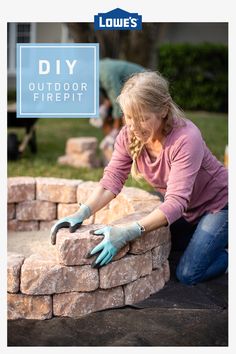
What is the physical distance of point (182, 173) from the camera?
2.93 m

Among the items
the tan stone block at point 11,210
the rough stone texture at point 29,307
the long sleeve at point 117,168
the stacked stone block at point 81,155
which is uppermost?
the long sleeve at point 117,168

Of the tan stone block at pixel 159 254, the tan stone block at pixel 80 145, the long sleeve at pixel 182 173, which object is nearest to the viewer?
the long sleeve at pixel 182 173

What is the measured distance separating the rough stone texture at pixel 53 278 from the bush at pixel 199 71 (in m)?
6.57

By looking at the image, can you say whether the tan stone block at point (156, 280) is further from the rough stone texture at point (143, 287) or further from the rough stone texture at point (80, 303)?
the rough stone texture at point (80, 303)

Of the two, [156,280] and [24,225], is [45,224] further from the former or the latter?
[156,280]

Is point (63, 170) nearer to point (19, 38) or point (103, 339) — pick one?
point (19, 38)

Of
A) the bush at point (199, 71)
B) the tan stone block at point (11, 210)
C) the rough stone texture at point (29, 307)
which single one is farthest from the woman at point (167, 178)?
the bush at point (199, 71)

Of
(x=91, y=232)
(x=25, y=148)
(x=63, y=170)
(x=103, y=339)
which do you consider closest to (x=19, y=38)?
(x=91, y=232)

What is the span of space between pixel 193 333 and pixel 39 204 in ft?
6.35

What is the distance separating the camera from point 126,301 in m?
2.96

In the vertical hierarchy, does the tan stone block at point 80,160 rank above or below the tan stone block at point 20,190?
below

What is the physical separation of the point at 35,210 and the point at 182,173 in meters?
1.64
